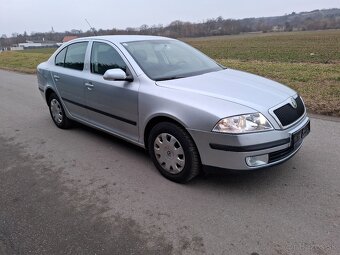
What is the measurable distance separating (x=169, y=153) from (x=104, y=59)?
169 cm

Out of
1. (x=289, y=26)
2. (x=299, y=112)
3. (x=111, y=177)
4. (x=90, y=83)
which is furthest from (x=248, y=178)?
(x=289, y=26)

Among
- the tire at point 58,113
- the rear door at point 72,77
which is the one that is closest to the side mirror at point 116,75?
the rear door at point 72,77

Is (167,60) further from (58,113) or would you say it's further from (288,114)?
(58,113)

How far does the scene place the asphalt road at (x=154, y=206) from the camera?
274 cm

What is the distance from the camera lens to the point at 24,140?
5.50 m

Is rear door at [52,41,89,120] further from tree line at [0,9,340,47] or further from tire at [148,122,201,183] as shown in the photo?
tree line at [0,9,340,47]

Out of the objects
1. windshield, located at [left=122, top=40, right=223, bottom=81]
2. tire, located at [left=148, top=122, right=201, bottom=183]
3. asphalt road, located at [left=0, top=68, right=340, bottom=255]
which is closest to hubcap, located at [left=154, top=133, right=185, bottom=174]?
tire, located at [left=148, top=122, right=201, bottom=183]

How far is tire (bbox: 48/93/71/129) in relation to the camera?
→ 19.0 ft

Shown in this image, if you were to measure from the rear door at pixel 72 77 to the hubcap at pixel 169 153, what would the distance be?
5.46ft

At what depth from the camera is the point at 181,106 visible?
3.47 metres

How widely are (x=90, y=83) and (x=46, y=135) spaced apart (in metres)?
1.56

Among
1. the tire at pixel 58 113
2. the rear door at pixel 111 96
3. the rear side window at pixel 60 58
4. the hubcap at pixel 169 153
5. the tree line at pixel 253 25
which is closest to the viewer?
the hubcap at pixel 169 153

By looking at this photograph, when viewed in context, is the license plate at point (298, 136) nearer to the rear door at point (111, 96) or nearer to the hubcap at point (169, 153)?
the hubcap at point (169, 153)

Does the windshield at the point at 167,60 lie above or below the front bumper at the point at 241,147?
above
